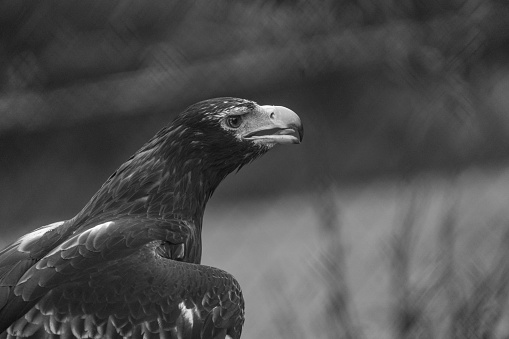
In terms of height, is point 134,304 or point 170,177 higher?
point 170,177

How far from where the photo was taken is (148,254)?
3500 mm

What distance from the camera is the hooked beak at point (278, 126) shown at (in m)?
3.91

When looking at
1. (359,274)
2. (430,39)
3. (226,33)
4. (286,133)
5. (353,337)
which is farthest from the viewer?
(226,33)

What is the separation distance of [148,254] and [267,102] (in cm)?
254

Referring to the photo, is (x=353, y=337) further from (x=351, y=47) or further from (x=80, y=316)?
(x=351, y=47)

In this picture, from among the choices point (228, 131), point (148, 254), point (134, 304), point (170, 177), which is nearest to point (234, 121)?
point (228, 131)

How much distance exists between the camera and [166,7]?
5.95 metres

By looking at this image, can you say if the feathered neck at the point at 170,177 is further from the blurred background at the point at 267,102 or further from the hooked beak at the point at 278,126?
the blurred background at the point at 267,102

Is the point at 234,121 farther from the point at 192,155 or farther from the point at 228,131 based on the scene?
the point at 192,155

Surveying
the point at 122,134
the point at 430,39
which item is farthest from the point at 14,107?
the point at 430,39

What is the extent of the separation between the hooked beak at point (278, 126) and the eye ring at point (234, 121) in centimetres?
5

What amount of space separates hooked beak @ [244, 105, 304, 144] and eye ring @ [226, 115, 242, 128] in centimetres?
5

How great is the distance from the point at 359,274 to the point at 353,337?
193 cm

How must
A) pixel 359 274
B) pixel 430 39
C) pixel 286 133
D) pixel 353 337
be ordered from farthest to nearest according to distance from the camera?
1. pixel 359 274
2. pixel 430 39
3. pixel 286 133
4. pixel 353 337
